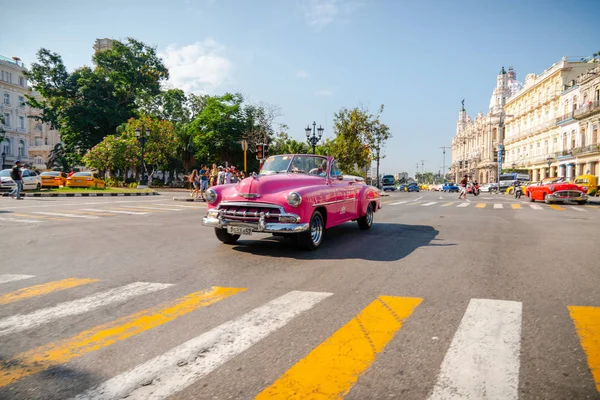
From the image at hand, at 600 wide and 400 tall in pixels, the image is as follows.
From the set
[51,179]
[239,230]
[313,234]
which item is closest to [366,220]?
[313,234]

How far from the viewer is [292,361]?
301 cm

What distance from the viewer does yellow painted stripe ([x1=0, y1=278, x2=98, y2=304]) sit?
4.68 m

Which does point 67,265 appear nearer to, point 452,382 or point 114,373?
point 114,373

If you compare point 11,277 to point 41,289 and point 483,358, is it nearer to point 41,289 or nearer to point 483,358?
point 41,289

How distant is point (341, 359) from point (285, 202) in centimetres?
422

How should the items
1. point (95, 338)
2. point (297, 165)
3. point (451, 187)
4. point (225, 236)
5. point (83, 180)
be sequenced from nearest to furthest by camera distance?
point (95, 338), point (225, 236), point (297, 165), point (83, 180), point (451, 187)

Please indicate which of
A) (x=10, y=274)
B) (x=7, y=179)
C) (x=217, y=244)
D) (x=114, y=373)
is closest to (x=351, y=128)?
(x=7, y=179)

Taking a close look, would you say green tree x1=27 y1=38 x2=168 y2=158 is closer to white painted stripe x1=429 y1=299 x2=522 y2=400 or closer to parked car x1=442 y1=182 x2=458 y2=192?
parked car x1=442 y1=182 x2=458 y2=192

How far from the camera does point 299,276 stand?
566 centimetres

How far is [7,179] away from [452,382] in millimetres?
28475

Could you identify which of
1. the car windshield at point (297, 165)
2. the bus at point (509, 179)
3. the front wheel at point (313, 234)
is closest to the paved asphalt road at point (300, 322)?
the front wheel at point (313, 234)

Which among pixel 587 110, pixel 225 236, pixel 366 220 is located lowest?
pixel 225 236

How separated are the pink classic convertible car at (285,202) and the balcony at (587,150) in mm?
48501

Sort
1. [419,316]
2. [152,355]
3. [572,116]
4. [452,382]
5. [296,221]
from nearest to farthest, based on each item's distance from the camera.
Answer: [452,382] < [152,355] < [419,316] < [296,221] < [572,116]
